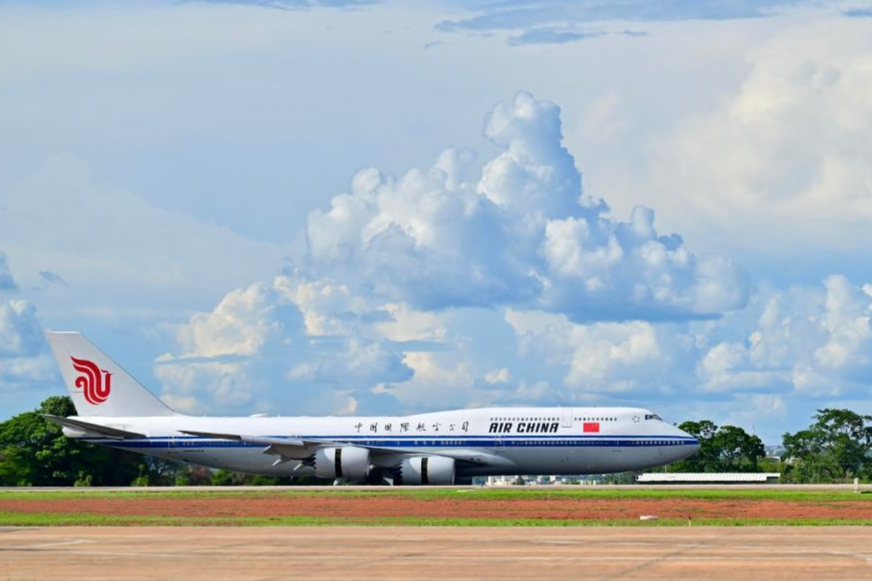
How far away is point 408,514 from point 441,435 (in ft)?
94.7

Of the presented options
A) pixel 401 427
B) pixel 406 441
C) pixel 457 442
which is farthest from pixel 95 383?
pixel 457 442

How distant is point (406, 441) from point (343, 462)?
385 centimetres

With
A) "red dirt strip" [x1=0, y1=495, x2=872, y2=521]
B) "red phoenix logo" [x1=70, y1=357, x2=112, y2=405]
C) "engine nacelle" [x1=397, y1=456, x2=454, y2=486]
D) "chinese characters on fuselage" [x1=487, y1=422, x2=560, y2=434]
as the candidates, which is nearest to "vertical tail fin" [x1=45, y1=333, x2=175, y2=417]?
"red phoenix logo" [x1=70, y1=357, x2=112, y2=405]

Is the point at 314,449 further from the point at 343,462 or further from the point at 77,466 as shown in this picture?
the point at 77,466

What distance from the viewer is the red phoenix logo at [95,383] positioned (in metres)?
83.8

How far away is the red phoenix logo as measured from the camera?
8381cm

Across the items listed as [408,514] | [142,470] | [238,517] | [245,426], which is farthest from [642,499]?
[142,470]

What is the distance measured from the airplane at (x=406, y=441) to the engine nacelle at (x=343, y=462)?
54 mm
